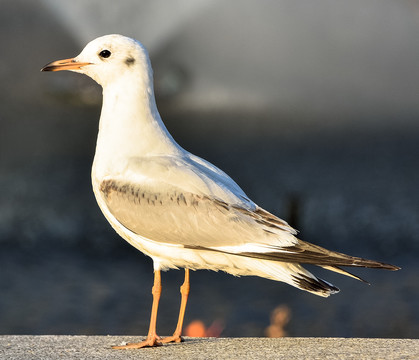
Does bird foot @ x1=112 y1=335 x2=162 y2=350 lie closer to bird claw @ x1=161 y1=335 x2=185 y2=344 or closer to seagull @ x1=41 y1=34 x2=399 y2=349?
seagull @ x1=41 y1=34 x2=399 y2=349

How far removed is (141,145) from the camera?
9586 millimetres

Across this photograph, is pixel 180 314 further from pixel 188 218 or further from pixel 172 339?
pixel 188 218

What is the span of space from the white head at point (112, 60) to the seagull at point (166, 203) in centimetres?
1

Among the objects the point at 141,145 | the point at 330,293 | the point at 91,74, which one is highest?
the point at 91,74

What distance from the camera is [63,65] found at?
9.98 m

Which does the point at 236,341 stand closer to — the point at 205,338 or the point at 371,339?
the point at 205,338

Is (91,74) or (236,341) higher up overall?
(91,74)

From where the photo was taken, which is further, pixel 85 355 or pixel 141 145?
pixel 141 145

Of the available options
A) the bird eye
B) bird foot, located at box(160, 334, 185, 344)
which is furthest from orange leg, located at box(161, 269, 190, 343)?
the bird eye

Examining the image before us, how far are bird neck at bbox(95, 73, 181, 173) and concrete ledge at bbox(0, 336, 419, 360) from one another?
2.20 m

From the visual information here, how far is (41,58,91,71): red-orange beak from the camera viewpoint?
32.4 feet

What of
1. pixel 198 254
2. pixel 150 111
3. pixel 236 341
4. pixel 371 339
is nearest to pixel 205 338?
pixel 236 341

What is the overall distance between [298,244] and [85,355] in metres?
2.76

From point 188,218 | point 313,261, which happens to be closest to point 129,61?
point 188,218
